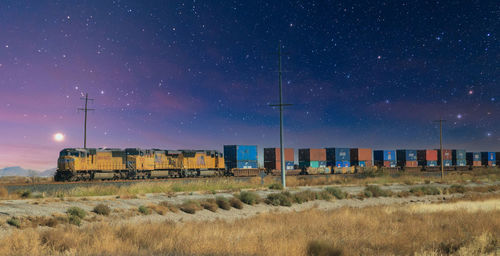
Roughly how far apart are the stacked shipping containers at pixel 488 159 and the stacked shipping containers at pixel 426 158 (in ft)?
70.5

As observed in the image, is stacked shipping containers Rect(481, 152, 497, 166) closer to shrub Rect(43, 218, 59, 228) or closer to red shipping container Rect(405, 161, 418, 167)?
red shipping container Rect(405, 161, 418, 167)

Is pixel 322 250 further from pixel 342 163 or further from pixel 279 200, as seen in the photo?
pixel 342 163

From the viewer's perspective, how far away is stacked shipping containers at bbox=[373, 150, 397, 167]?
69.9 meters

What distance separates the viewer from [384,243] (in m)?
12.2

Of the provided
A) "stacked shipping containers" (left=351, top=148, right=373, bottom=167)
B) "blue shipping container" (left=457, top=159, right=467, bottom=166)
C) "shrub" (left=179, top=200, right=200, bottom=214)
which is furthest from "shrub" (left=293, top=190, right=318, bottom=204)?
"blue shipping container" (left=457, top=159, right=467, bottom=166)

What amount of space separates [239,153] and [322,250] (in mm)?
44349

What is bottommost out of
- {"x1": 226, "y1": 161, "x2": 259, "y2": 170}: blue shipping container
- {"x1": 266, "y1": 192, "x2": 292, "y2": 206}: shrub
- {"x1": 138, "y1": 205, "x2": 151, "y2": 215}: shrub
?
{"x1": 266, "y1": 192, "x2": 292, "y2": 206}: shrub

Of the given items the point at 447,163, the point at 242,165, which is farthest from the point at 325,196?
the point at 447,163

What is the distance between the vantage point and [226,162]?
181 feet

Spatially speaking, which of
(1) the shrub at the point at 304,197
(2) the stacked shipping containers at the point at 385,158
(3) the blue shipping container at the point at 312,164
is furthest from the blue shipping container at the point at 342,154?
(1) the shrub at the point at 304,197

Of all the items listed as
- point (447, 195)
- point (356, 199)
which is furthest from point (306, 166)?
point (356, 199)

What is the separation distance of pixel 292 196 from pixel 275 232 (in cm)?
1144

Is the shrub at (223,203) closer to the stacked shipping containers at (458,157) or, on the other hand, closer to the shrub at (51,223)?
the shrub at (51,223)

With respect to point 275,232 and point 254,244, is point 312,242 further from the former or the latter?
point 275,232
